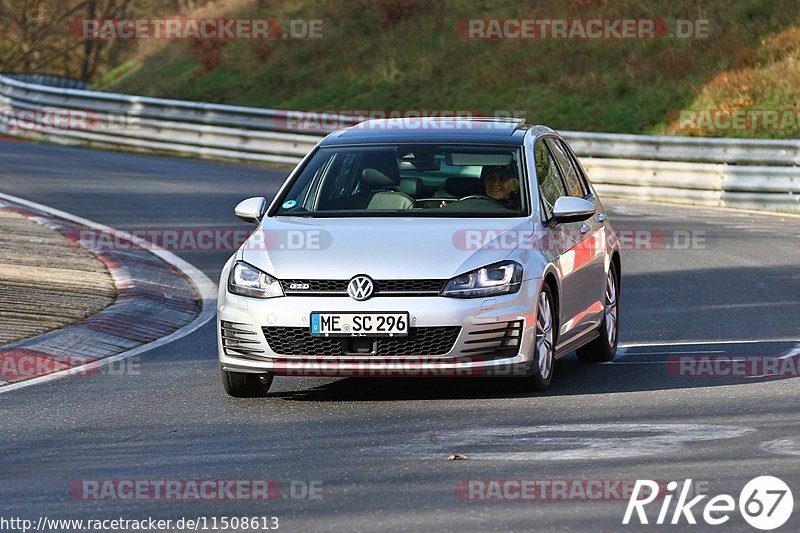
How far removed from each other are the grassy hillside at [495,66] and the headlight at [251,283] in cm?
1856

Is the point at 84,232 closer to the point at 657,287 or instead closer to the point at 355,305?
the point at 657,287

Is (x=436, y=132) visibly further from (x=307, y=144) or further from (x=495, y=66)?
(x=495, y=66)

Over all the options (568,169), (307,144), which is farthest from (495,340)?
(307,144)

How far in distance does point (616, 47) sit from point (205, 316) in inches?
852

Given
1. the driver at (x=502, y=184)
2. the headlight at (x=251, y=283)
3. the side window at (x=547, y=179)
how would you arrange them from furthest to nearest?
1. the side window at (x=547, y=179)
2. the driver at (x=502, y=184)
3. the headlight at (x=251, y=283)

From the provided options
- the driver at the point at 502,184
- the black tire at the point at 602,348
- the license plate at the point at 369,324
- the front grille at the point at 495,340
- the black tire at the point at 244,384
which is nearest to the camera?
the license plate at the point at 369,324

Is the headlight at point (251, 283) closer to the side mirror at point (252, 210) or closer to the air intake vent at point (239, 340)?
the air intake vent at point (239, 340)

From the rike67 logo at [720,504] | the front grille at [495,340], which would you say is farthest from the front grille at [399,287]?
the rike67 logo at [720,504]

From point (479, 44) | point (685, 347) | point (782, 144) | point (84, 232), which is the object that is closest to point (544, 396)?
point (685, 347)

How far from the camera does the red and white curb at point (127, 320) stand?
36.3ft

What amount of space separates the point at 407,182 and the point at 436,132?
0.54m

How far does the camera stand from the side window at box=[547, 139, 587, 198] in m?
11.0

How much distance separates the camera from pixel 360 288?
8.79 m

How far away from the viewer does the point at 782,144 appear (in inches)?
919
